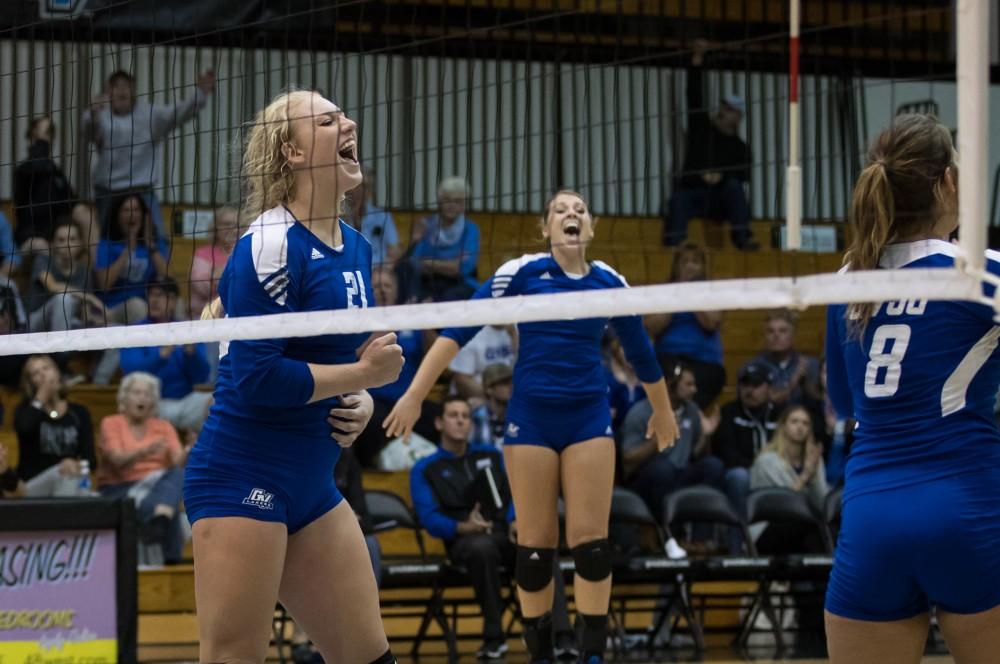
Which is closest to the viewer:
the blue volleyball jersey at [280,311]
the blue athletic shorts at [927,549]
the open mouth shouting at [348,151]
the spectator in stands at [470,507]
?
the blue athletic shorts at [927,549]

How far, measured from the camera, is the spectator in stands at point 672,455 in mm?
10156

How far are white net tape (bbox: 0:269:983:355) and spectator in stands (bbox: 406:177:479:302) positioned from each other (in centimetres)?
647

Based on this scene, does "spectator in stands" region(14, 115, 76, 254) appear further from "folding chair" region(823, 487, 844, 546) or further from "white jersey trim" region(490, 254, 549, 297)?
"folding chair" region(823, 487, 844, 546)

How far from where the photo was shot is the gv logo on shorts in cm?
385

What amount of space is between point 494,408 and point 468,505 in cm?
119

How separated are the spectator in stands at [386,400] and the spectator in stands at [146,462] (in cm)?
135

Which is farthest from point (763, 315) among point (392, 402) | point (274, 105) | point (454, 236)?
point (274, 105)

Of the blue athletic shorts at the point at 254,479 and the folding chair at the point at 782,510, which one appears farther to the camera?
the folding chair at the point at 782,510

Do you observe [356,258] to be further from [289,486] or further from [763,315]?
[763,315]

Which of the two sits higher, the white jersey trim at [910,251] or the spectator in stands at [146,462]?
the white jersey trim at [910,251]

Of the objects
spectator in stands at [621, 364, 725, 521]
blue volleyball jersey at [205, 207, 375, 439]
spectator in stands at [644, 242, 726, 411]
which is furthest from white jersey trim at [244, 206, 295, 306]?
spectator in stands at [644, 242, 726, 411]

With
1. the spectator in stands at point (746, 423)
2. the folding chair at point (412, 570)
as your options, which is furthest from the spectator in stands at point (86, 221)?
the spectator in stands at point (746, 423)

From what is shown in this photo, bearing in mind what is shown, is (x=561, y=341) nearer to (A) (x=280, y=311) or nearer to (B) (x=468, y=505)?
(B) (x=468, y=505)

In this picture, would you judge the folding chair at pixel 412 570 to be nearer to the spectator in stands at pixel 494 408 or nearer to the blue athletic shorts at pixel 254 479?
the spectator in stands at pixel 494 408
